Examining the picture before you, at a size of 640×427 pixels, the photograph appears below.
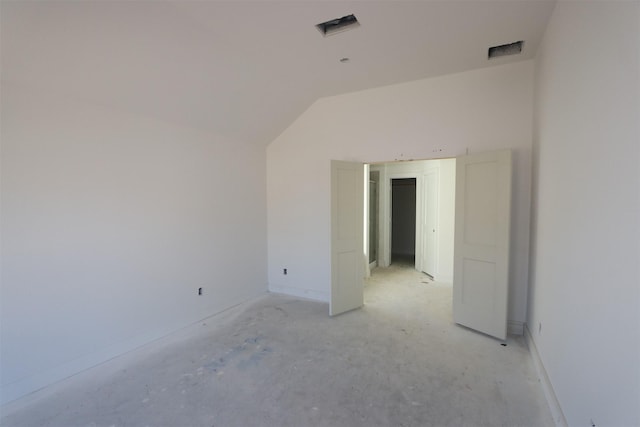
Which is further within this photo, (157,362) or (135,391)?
(157,362)

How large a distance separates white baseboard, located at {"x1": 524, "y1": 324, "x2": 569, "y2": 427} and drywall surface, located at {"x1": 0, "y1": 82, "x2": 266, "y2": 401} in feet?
11.8

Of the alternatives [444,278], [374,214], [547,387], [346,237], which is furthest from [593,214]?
[374,214]

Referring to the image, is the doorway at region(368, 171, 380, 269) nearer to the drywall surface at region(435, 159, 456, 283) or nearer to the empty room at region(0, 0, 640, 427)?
the drywall surface at region(435, 159, 456, 283)

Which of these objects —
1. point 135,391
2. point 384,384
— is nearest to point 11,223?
point 135,391

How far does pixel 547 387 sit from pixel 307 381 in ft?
6.15

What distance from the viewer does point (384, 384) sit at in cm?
244

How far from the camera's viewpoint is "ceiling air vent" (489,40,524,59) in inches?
117

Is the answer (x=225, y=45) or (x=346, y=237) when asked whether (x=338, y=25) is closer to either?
(x=225, y=45)

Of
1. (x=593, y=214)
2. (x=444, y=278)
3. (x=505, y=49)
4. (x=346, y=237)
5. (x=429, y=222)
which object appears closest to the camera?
(x=593, y=214)

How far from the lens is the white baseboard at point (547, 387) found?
1.93m

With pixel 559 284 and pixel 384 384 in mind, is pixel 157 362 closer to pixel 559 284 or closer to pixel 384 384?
pixel 384 384

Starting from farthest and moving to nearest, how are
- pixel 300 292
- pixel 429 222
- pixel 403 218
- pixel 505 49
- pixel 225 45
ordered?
1. pixel 403 218
2. pixel 429 222
3. pixel 300 292
4. pixel 505 49
5. pixel 225 45

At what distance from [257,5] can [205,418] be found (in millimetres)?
3056

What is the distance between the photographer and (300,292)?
4.66 meters
